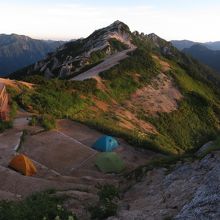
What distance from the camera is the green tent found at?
85.4ft

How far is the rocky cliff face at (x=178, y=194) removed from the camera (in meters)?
13.3

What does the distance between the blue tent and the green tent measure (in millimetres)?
3094

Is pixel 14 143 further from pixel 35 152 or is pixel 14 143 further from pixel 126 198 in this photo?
pixel 126 198

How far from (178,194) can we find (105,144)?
1398cm

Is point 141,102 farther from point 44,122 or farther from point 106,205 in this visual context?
point 106,205

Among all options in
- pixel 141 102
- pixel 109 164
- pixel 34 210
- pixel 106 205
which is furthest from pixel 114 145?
pixel 141 102

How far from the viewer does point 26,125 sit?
3331cm

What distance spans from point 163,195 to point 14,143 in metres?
15.4

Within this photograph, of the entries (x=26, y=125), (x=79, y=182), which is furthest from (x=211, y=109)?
(x=79, y=182)

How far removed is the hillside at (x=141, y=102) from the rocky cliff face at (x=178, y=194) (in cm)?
1200

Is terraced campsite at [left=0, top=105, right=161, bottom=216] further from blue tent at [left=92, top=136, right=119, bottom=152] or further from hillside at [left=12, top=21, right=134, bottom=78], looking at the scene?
hillside at [left=12, top=21, right=134, bottom=78]

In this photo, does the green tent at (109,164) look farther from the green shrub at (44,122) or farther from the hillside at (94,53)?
the hillside at (94,53)

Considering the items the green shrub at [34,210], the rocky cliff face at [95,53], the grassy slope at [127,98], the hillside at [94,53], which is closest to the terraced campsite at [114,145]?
the green shrub at [34,210]

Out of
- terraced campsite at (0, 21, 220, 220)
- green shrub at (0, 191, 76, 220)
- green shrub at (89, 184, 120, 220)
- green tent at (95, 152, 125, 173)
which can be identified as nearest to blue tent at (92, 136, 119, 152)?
terraced campsite at (0, 21, 220, 220)
